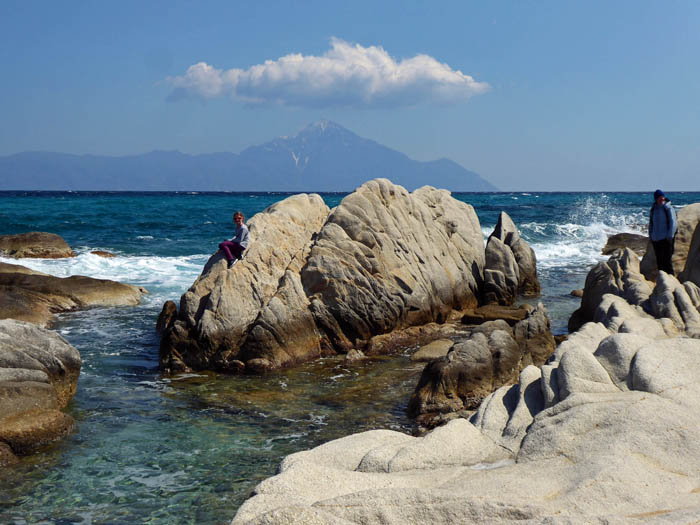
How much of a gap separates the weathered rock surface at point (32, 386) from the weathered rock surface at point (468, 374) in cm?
611

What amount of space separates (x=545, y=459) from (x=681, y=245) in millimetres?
13310

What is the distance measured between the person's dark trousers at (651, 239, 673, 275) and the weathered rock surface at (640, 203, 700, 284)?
0.51m

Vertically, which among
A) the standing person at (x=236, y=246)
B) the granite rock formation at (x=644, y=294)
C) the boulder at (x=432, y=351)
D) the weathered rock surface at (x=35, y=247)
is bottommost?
the boulder at (x=432, y=351)

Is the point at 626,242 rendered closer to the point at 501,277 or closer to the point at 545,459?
the point at 501,277

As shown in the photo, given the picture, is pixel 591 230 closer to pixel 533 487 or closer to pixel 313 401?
pixel 313 401

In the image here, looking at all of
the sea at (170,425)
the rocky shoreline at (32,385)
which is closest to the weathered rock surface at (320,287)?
the sea at (170,425)

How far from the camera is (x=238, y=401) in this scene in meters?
12.1

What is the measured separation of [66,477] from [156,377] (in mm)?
4877

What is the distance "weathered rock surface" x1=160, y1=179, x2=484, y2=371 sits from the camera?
47.1 ft

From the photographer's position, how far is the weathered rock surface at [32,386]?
9414 millimetres

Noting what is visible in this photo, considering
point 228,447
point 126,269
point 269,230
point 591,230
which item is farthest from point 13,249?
point 591,230

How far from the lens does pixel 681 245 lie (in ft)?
56.2

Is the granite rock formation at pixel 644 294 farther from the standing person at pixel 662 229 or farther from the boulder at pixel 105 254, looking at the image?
the boulder at pixel 105 254

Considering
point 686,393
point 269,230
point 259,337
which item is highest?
point 269,230
